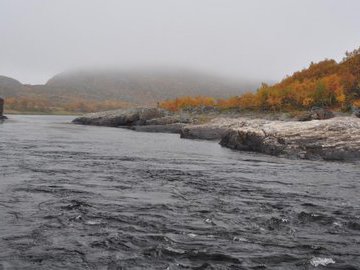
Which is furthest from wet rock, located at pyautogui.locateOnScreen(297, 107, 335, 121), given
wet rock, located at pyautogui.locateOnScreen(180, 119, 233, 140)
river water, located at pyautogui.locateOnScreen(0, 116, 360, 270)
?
river water, located at pyautogui.locateOnScreen(0, 116, 360, 270)

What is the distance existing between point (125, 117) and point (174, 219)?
93989mm

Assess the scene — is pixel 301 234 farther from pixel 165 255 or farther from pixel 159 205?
pixel 159 205

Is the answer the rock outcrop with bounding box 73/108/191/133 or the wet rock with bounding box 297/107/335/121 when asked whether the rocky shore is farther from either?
the rock outcrop with bounding box 73/108/191/133

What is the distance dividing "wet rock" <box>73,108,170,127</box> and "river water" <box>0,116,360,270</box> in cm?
7596

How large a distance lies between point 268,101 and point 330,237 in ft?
305

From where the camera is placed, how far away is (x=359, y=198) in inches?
772

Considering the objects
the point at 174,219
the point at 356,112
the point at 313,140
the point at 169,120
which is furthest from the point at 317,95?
the point at 174,219

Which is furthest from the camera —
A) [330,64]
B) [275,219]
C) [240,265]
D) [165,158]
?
[330,64]

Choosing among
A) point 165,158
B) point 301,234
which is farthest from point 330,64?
point 301,234

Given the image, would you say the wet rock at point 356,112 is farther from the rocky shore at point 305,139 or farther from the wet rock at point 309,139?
the wet rock at point 309,139

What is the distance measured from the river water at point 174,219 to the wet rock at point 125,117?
7596 cm

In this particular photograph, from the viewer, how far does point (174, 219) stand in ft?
49.5

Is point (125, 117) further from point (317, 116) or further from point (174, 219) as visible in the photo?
point (174, 219)

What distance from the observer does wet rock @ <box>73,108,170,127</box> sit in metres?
103
